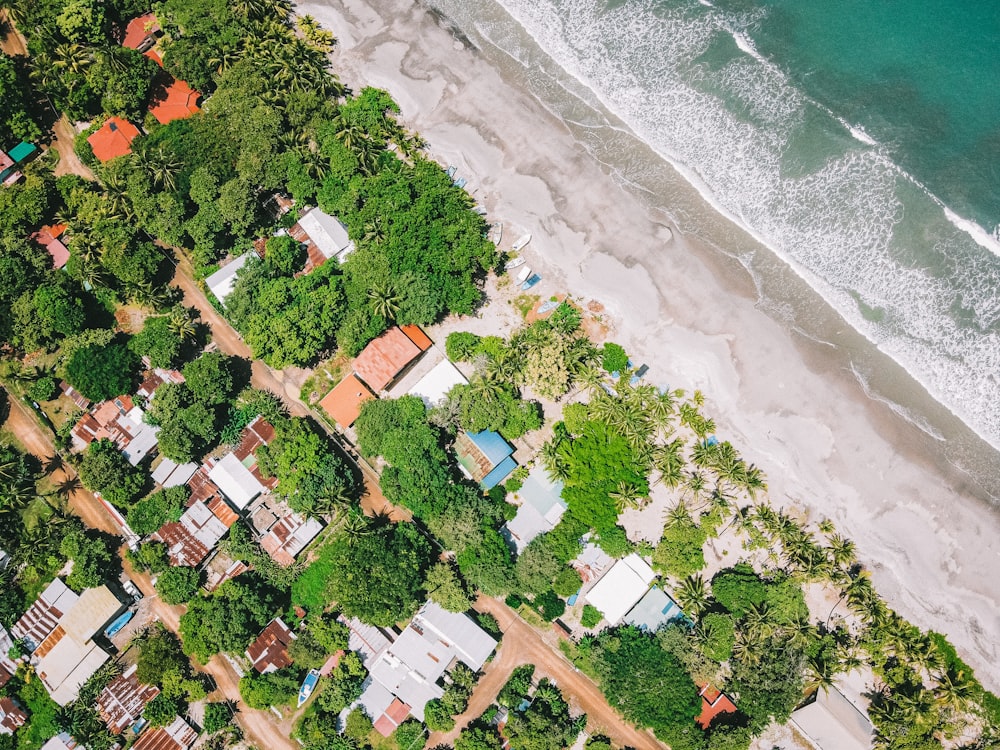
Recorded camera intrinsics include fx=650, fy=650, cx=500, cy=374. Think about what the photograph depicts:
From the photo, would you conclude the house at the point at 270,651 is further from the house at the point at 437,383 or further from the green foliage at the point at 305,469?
the house at the point at 437,383

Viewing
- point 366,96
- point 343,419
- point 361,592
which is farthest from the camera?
point 366,96

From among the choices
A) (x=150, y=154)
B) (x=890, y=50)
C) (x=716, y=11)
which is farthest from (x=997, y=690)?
(x=150, y=154)

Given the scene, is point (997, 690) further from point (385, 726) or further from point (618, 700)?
point (385, 726)

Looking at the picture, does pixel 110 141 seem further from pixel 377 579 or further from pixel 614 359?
pixel 614 359

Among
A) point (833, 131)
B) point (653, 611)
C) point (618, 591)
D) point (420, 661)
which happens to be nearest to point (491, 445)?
point (618, 591)

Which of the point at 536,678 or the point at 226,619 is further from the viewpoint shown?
the point at 536,678

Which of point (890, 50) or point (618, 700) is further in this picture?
point (890, 50)

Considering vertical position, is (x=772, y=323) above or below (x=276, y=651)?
above
